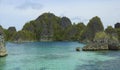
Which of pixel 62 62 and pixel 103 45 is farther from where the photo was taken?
pixel 103 45

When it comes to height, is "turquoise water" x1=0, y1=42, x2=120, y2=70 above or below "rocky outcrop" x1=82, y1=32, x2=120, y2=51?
below

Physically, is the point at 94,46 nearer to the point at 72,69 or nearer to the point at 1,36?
the point at 1,36

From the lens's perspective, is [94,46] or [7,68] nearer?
[7,68]

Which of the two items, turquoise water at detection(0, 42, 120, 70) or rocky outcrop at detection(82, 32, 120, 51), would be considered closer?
turquoise water at detection(0, 42, 120, 70)

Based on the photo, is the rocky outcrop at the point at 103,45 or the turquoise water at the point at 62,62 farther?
the rocky outcrop at the point at 103,45

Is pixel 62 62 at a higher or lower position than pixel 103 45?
lower

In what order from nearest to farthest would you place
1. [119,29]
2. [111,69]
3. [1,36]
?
[111,69] → [1,36] → [119,29]

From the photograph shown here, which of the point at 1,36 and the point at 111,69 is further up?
the point at 1,36

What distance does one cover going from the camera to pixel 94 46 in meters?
96.0

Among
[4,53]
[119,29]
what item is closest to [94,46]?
[4,53]

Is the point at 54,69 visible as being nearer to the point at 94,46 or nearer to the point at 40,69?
the point at 40,69

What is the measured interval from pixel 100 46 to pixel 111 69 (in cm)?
5171

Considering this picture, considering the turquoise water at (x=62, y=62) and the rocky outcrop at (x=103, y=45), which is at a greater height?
the rocky outcrop at (x=103, y=45)

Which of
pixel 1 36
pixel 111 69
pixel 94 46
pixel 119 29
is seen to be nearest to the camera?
pixel 111 69
